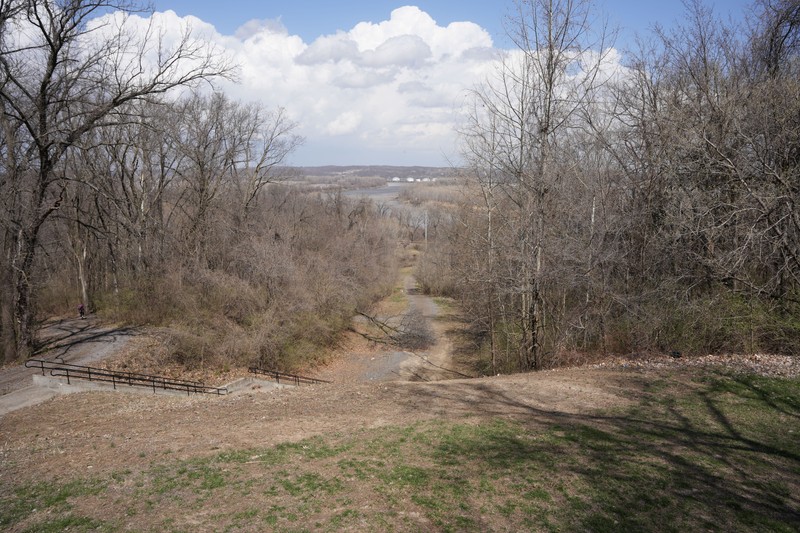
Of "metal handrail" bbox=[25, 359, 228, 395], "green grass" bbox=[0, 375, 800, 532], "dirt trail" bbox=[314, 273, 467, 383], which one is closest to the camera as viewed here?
"green grass" bbox=[0, 375, 800, 532]

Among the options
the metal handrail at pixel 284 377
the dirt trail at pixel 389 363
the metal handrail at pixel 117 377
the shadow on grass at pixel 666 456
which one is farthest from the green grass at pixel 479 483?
the dirt trail at pixel 389 363

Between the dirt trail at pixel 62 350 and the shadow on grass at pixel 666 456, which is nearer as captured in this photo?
the shadow on grass at pixel 666 456

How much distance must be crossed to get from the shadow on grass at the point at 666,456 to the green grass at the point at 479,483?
0.03 m

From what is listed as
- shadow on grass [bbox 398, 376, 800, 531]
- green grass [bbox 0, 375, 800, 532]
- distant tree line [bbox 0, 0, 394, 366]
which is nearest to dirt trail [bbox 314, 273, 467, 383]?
distant tree line [bbox 0, 0, 394, 366]

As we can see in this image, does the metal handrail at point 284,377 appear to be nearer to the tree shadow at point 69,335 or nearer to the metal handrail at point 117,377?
the metal handrail at point 117,377

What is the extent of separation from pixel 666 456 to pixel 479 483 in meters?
3.11

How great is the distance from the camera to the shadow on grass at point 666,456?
6.39 m

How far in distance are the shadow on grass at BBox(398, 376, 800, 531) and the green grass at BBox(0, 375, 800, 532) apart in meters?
0.03

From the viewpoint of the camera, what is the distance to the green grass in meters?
6.23

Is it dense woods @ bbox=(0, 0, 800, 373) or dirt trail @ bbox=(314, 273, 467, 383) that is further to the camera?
dirt trail @ bbox=(314, 273, 467, 383)

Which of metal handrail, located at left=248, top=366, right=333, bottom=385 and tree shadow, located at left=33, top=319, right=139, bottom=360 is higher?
tree shadow, located at left=33, top=319, right=139, bottom=360

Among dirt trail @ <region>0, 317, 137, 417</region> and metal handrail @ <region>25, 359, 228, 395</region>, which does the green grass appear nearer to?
dirt trail @ <region>0, 317, 137, 417</region>

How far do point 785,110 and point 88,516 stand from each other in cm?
1860

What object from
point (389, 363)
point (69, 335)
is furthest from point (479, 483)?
point (389, 363)
